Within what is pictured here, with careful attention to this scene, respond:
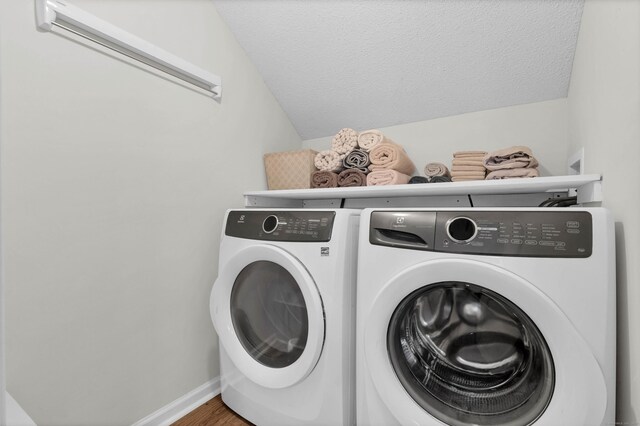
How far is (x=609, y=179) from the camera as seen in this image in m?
0.90

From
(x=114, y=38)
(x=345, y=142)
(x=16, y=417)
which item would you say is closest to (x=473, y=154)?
(x=345, y=142)

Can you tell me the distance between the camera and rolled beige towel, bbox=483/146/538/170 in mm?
1325

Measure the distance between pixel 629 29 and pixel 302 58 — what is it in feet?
4.35

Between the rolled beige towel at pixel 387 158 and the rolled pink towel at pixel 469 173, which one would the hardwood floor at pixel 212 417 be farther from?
the rolled pink towel at pixel 469 173

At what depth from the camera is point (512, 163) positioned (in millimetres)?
1336

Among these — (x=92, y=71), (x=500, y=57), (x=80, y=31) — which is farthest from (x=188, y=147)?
(x=500, y=57)

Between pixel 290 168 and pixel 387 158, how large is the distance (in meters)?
0.53

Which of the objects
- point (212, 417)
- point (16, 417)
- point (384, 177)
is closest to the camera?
point (16, 417)

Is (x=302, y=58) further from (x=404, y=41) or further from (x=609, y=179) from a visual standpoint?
(x=609, y=179)

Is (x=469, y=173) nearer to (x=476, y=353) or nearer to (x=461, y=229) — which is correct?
(x=461, y=229)

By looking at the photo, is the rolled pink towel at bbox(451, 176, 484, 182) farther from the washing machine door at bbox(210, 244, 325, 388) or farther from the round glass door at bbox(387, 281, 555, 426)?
the washing machine door at bbox(210, 244, 325, 388)

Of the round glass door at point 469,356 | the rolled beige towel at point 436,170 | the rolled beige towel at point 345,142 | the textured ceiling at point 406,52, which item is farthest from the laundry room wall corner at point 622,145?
the rolled beige towel at point 345,142

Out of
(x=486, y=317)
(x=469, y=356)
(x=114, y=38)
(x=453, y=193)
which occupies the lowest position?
(x=469, y=356)

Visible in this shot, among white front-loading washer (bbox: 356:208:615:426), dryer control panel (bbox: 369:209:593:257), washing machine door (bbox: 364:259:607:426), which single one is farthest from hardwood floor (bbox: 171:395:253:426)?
dryer control panel (bbox: 369:209:593:257)
